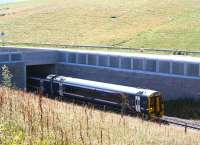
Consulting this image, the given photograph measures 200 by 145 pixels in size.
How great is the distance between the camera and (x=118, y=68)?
45594 mm

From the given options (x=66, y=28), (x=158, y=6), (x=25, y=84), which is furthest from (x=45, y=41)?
(x=25, y=84)

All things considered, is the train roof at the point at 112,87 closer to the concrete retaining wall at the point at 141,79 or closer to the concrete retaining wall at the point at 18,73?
the concrete retaining wall at the point at 141,79

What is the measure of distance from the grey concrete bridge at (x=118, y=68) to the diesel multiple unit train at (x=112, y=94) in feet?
18.3

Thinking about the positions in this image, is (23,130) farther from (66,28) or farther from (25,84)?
(66,28)

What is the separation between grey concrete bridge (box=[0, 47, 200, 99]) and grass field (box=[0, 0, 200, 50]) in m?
16.5

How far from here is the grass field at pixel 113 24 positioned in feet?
236

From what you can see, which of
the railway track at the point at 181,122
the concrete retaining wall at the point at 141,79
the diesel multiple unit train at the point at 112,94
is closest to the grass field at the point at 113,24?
the concrete retaining wall at the point at 141,79

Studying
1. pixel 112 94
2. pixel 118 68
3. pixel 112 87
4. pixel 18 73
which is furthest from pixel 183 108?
pixel 18 73

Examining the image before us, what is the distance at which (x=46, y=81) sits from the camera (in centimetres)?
4319

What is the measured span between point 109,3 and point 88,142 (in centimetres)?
10308

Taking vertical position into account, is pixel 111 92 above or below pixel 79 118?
below

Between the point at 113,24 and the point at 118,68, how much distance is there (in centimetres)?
4404

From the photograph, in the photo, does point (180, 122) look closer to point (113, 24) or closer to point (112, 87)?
point (112, 87)

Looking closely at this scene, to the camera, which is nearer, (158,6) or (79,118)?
(79,118)
